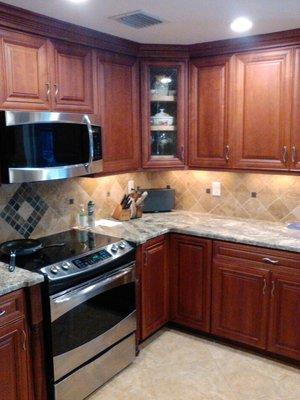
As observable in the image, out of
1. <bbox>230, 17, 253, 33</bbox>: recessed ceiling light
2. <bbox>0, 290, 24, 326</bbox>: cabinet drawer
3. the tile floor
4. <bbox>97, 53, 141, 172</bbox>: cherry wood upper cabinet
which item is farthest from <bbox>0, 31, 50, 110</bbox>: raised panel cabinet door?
the tile floor

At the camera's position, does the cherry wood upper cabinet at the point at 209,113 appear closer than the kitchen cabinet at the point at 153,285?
No

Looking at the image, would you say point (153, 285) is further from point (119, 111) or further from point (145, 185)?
point (119, 111)

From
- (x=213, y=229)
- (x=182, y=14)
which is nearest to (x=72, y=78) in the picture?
(x=182, y=14)

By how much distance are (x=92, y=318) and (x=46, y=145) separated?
107 centimetres

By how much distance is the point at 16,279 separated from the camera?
2.00 metres

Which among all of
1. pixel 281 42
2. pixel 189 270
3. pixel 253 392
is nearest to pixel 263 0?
pixel 281 42

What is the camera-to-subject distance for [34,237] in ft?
9.23

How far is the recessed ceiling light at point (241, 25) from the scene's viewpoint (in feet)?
8.22

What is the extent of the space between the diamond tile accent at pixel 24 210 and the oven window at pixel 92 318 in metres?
0.75

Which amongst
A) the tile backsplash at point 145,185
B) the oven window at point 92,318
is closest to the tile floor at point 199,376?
the oven window at point 92,318

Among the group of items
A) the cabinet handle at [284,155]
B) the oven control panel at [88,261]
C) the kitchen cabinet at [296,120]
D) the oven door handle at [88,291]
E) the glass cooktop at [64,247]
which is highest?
the kitchen cabinet at [296,120]

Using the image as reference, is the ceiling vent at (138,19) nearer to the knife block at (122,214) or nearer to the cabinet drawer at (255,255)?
the knife block at (122,214)

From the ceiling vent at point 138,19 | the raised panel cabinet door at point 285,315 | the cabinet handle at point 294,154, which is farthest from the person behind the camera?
the cabinet handle at point 294,154

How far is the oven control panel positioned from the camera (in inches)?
85.9
